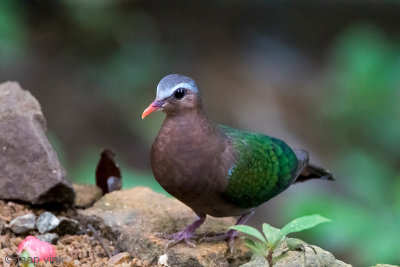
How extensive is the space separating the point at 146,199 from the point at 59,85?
4.87 metres

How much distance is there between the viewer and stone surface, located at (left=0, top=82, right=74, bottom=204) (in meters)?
4.10

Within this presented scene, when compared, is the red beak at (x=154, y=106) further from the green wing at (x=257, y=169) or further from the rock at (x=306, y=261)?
the rock at (x=306, y=261)

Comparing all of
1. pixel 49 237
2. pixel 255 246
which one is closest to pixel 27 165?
pixel 49 237

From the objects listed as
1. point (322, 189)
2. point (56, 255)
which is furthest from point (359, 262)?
point (56, 255)

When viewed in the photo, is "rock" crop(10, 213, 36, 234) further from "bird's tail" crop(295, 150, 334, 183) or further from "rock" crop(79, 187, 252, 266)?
"bird's tail" crop(295, 150, 334, 183)

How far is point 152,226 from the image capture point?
4.06m

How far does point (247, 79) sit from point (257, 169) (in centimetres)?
573

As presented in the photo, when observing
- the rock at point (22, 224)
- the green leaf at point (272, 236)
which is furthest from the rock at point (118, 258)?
the green leaf at point (272, 236)

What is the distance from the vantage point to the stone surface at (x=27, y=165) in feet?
13.5

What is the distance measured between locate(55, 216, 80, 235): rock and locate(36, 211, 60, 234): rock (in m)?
0.03

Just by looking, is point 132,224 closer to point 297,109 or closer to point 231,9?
point 297,109

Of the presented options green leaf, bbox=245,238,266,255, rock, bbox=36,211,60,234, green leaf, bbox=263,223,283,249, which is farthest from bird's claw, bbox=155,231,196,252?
green leaf, bbox=263,223,283,249

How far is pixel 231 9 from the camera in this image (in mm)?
10117

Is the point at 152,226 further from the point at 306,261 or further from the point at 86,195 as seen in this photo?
the point at 306,261
